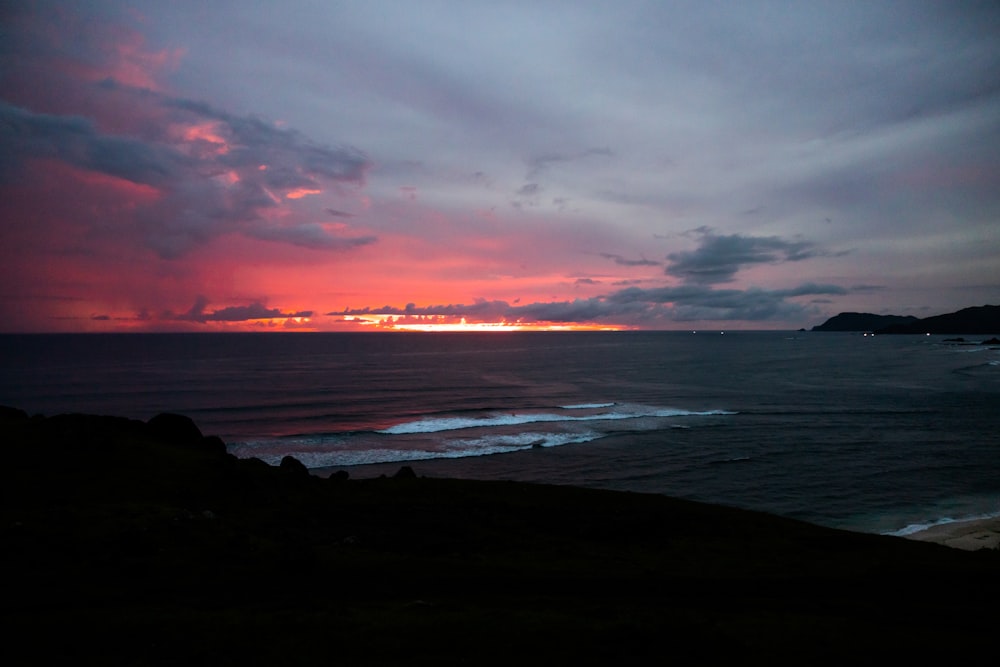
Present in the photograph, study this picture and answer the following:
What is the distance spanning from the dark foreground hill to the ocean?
11.4m

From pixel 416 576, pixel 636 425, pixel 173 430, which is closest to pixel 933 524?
pixel 416 576

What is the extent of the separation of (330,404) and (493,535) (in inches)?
1756

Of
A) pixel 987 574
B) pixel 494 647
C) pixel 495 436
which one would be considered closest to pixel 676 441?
pixel 495 436

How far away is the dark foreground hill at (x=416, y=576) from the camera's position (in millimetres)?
8266

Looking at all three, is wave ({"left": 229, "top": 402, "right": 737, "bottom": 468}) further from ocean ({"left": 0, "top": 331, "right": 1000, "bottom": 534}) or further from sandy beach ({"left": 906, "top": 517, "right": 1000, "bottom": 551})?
sandy beach ({"left": 906, "top": 517, "right": 1000, "bottom": 551})

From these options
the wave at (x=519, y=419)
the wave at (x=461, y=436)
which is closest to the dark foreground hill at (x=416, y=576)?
the wave at (x=461, y=436)

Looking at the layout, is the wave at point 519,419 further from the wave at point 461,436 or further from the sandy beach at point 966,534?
the sandy beach at point 966,534

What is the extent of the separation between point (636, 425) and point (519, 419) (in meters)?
10.1

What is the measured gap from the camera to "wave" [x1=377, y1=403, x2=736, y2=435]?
147 ft

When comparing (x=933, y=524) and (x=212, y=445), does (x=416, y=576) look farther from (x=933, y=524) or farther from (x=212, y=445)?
(x=933, y=524)

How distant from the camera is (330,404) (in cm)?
5609

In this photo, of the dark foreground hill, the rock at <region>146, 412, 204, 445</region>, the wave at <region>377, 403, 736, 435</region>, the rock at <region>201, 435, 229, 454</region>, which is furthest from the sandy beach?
the wave at <region>377, 403, 736, 435</region>

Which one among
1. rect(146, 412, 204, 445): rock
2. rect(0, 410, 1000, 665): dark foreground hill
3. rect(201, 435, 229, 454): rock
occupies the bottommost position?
rect(0, 410, 1000, 665): dark foreground hill

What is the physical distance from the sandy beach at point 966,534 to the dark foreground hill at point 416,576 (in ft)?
13.6
